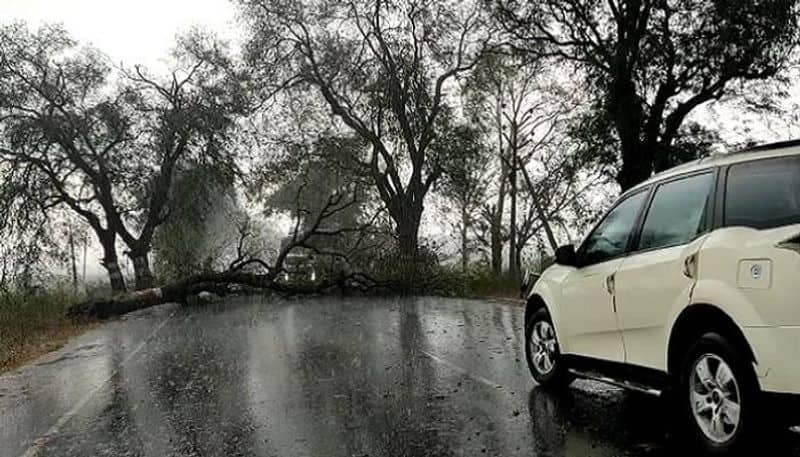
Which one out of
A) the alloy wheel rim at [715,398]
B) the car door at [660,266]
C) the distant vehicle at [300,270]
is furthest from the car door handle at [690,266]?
the distant vehicle at [300,270]

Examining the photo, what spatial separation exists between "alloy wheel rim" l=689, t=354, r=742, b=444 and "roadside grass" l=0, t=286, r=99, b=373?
10.4 metres

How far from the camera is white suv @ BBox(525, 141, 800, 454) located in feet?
14.6

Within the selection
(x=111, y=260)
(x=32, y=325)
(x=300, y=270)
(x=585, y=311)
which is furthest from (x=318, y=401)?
(x=111, y=260)

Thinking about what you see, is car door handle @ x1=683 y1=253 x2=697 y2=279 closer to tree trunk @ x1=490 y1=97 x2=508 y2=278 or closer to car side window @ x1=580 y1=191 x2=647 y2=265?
car side window @ x1=580 y1=191 x2=647 y2=265

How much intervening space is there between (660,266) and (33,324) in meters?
16.6

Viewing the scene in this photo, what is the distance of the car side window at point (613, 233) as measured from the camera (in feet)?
21.3

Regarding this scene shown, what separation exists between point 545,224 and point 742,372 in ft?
104

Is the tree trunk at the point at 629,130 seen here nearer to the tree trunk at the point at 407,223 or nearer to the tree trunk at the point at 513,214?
the tree trunk at the point at 407,223


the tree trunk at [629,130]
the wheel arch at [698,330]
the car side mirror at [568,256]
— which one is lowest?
the wheel arch at [698,330]

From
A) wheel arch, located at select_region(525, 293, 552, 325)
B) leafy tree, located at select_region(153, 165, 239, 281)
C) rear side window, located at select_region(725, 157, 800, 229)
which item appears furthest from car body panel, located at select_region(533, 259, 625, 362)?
leafy tree, located at select_region(153, 165, 239, 281)

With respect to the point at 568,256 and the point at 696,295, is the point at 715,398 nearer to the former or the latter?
the point at 696,295

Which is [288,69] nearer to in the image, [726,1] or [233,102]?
[233,102]

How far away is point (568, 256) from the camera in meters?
7.21

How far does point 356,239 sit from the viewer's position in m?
28.0
